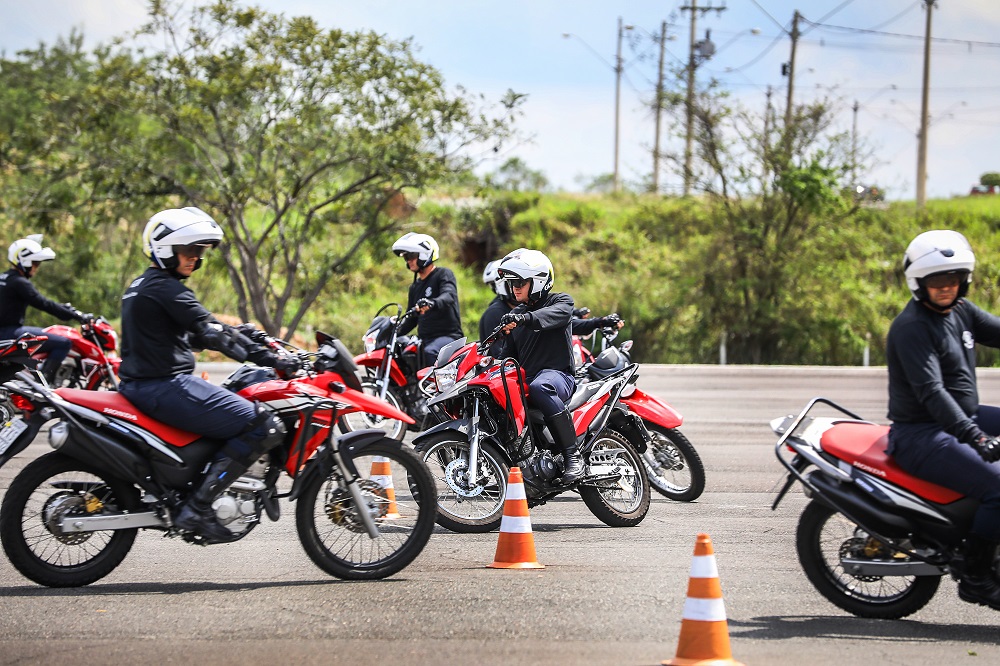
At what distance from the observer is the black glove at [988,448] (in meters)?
5.87

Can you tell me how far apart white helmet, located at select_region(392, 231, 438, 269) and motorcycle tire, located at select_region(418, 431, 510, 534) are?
15.5ft

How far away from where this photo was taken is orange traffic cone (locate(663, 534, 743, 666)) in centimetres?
527

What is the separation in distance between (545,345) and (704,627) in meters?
4.27

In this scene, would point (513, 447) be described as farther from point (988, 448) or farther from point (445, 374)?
point (988, 448)

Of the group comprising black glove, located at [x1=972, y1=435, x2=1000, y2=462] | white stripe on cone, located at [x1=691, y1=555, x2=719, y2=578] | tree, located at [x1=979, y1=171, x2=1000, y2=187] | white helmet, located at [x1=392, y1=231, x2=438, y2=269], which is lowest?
white stripe on cone, located at [x1=691, y1=555, x2=719, y2=578]

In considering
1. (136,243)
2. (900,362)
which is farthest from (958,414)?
(136,243)

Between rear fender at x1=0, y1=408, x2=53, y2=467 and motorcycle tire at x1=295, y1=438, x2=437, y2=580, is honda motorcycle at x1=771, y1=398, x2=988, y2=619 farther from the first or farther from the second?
rear fender at x1=0, y1=408, x2=53, y2=467

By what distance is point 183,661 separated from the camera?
547cm

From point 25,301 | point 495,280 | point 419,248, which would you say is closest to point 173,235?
point 495,280

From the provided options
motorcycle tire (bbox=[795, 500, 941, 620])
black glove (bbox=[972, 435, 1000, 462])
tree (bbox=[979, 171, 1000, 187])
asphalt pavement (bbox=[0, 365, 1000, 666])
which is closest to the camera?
asphalt pavement (bbox=[0, 365, 1000, 666])

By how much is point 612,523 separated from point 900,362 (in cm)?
340

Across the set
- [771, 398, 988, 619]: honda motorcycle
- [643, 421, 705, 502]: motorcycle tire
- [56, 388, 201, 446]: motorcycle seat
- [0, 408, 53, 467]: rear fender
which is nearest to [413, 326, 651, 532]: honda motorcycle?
[643, 421, 705, 502]: motorcycle tire

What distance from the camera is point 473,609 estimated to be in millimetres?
6406

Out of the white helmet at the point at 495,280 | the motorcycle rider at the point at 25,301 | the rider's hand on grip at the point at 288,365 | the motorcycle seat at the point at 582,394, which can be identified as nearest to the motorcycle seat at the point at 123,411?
the rider's hand on grip at the point at 288,365
